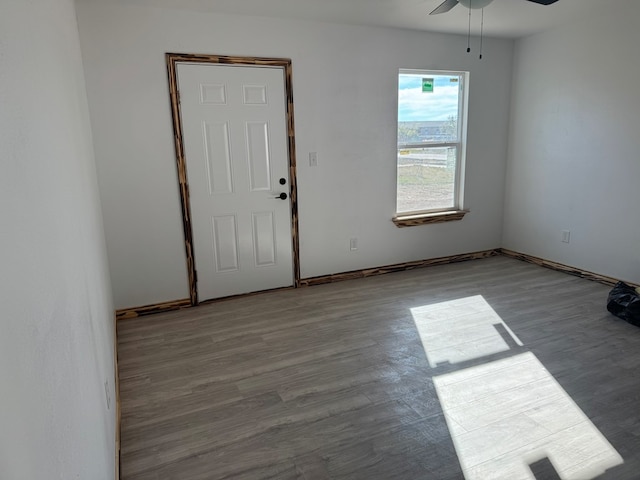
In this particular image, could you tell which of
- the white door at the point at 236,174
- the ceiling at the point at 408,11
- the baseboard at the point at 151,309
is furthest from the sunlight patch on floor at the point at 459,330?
the ceiling at the point at 408,11

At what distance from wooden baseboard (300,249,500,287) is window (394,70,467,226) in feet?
1.85

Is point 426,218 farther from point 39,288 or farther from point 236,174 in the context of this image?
point 39,288

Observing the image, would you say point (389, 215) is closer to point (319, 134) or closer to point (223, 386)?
point (319, 134)

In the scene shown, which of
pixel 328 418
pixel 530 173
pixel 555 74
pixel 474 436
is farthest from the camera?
pixel 530 173

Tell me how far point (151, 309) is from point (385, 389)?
2.27 meters

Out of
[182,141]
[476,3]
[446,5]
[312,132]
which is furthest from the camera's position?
[312,132]

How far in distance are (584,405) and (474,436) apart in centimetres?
70

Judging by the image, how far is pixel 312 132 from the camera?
4.16 meters

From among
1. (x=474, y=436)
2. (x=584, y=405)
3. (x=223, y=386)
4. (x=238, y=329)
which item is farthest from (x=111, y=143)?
(x=584, y=405)

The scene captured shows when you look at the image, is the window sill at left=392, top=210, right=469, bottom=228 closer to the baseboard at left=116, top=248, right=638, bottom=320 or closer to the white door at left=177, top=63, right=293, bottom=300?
the baseboard at left=116, top=248, right=638, bottom=320

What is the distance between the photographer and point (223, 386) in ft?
8.54

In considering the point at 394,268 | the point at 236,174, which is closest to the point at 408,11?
the point at 236,174

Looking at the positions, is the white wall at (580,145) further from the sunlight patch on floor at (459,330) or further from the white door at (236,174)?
the white door at (236,174)

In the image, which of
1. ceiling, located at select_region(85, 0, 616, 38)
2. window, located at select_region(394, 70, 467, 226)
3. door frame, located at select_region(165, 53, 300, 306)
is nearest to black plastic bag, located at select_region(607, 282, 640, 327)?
window, located at select_region(394, 70, 467, 226)
